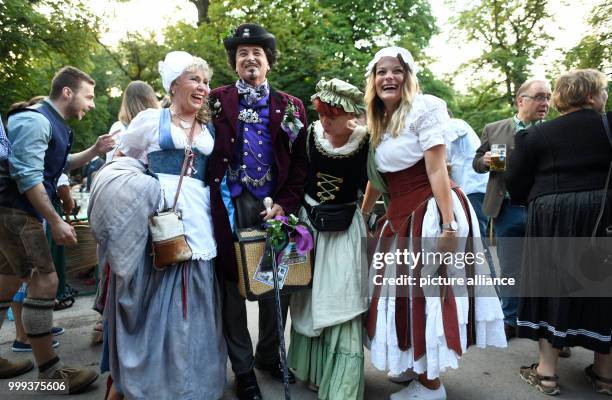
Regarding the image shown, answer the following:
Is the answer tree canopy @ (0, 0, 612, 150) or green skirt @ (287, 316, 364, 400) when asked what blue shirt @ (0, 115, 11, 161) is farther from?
tree canopy @ (0, 0, 612, 150)

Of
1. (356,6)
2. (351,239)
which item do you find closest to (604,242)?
(351,239)

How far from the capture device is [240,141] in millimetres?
2682

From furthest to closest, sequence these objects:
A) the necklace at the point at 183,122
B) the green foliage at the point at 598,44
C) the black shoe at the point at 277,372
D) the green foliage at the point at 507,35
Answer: the green foliage at the point at 507,35 < the green foliage at the point at 598,44 < the black shoe at the point at 277,372 < the necklace at the point at 183,122

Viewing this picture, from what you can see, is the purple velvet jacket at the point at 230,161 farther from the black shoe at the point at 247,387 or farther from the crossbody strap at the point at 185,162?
the black shoe at the point at 247,387

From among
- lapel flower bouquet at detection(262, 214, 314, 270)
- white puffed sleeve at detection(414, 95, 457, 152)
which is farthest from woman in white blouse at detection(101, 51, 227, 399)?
white puffed sleeve at detection(414, 95, 457, 152)

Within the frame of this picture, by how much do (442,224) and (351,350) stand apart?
88 cm

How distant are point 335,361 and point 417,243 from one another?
0.83 meters

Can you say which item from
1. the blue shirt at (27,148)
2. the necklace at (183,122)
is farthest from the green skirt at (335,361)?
the blue shirt at (27,148)

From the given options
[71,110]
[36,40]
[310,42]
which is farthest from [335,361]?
[310,42]

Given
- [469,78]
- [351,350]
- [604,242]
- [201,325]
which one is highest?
[469,78]

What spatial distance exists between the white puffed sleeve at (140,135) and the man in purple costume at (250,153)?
1.18ft

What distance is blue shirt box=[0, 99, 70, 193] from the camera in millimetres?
2656

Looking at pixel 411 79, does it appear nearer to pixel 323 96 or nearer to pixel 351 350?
pixel 323 96

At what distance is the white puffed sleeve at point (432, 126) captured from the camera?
7.79ft
